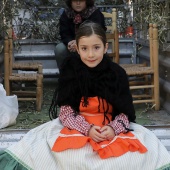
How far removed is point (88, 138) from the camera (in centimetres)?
231

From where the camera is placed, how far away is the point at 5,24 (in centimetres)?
455

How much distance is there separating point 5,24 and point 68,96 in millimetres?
2307

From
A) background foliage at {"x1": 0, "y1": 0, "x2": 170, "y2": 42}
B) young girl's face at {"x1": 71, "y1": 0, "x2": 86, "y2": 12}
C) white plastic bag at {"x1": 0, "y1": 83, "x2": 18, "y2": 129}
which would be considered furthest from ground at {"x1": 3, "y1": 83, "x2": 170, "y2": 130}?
background foliage at {"x1": 0, "y1": 0, "x2": 170, "y2": 42}

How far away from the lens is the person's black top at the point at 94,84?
96.5 inches

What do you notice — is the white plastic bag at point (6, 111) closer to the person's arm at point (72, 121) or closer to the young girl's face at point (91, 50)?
the person's arm at point (72, 121)

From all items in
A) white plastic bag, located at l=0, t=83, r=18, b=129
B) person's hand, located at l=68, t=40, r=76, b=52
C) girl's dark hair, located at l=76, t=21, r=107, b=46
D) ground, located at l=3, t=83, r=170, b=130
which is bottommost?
ground, located at l=3, t=83, r=170, b=130

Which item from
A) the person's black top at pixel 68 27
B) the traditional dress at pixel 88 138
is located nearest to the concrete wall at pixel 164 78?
the person's black top at pixel 68 27

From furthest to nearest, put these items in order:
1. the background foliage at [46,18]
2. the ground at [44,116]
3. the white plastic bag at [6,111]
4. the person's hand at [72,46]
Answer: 1. the background foliage at [46,18]
2. the person's hand at [72,46]
3. the ground at [44,116]
4. the white plastic bag at [6,111]

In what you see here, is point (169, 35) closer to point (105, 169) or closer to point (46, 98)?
point (46, 98)

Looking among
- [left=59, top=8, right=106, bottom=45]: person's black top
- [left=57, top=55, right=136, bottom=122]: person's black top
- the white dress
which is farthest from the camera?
[left=59, top=8, right=106, bottom=45]: person's black top

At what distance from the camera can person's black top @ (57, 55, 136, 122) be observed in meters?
2.45

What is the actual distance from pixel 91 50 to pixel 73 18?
220cm

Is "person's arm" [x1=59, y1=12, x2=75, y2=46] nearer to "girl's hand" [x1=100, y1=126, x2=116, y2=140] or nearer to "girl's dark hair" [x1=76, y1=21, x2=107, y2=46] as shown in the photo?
"girl's dark hair" [x1=76, y1=21, x2=107, y2=46]

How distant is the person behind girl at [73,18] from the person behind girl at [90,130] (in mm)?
1901
